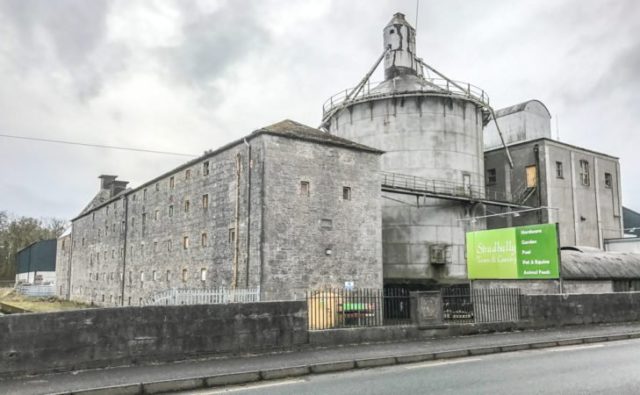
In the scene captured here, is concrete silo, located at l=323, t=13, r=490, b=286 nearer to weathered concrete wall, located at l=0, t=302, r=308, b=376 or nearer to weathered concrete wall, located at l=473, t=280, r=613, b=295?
weathered concrete wall, located at l=473, t=280, r=613, b=295

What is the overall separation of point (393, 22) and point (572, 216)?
64.5ft

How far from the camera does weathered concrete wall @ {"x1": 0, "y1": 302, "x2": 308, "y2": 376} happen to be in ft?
30.6

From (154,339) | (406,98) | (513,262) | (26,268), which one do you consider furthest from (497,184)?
(26,268)

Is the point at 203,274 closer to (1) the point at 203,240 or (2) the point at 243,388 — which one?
(1) the point at 203,240

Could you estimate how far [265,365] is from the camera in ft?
33.3

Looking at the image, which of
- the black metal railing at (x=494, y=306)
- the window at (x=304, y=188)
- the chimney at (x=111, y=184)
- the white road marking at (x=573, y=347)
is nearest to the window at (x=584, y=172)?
the window at (x=304, y=188)

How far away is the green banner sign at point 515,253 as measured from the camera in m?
18.5

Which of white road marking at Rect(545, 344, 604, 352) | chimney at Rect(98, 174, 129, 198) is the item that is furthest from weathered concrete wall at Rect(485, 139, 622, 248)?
chimney at Rect(98, 174, 129, 198)

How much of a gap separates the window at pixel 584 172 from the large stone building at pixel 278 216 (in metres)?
20.7

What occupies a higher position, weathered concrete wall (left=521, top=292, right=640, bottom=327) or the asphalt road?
weathered concrete wall (left=521, top=292, right=640, bottom=327)

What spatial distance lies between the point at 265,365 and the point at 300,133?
18.2 m

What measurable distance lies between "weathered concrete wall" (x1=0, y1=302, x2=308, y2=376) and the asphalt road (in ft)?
7.44

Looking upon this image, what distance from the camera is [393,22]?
3722cm

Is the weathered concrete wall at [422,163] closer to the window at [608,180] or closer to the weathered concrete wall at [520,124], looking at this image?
the weathered concrete wall at [520,124]
